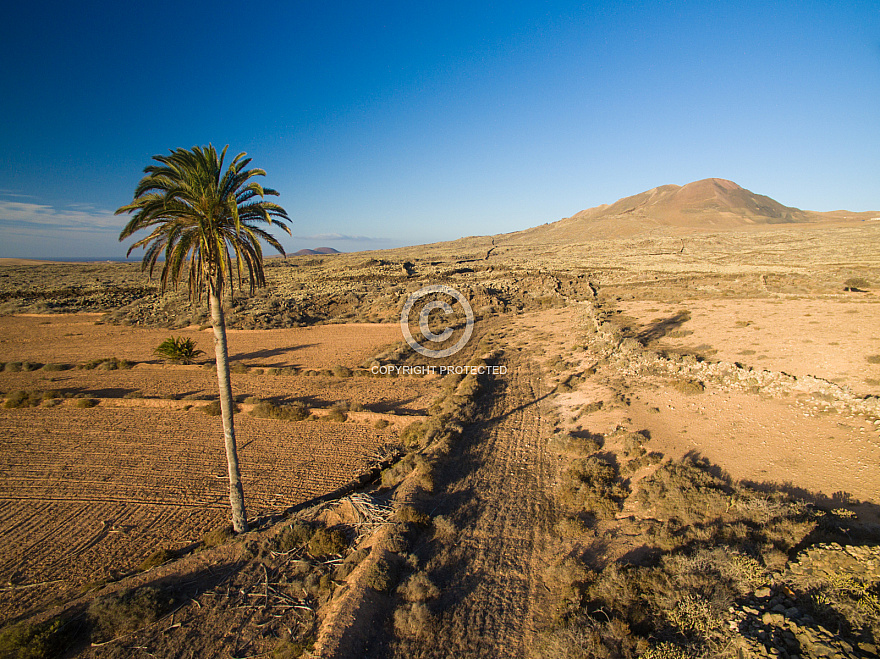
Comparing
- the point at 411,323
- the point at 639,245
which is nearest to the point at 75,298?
the point at 411,323

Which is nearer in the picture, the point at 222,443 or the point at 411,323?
the point at 222,443

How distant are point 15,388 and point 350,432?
14.7 meters

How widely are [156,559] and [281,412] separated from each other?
635 centimetres

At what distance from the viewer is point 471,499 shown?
8.78 metres

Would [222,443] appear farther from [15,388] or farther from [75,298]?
[75,298]

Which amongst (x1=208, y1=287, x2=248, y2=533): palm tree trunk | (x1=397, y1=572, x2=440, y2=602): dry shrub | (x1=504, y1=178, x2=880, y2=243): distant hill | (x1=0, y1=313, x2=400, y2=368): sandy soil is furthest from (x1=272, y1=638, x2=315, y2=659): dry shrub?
(x1=504, y1=178, x2=880, y2=243): distant hill

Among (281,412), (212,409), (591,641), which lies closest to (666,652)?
(591,641)

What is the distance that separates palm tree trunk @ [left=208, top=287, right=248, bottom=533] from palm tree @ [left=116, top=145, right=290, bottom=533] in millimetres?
27

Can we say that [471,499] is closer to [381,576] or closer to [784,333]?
[381,576]

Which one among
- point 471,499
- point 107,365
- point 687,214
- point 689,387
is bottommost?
point 471,499

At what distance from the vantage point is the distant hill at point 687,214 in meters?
107

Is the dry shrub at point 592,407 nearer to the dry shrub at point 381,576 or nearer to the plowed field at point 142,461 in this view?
the plowed field at point 142,461

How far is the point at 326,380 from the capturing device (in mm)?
17141

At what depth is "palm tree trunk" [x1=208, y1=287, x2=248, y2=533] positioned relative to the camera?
676 centimetres
